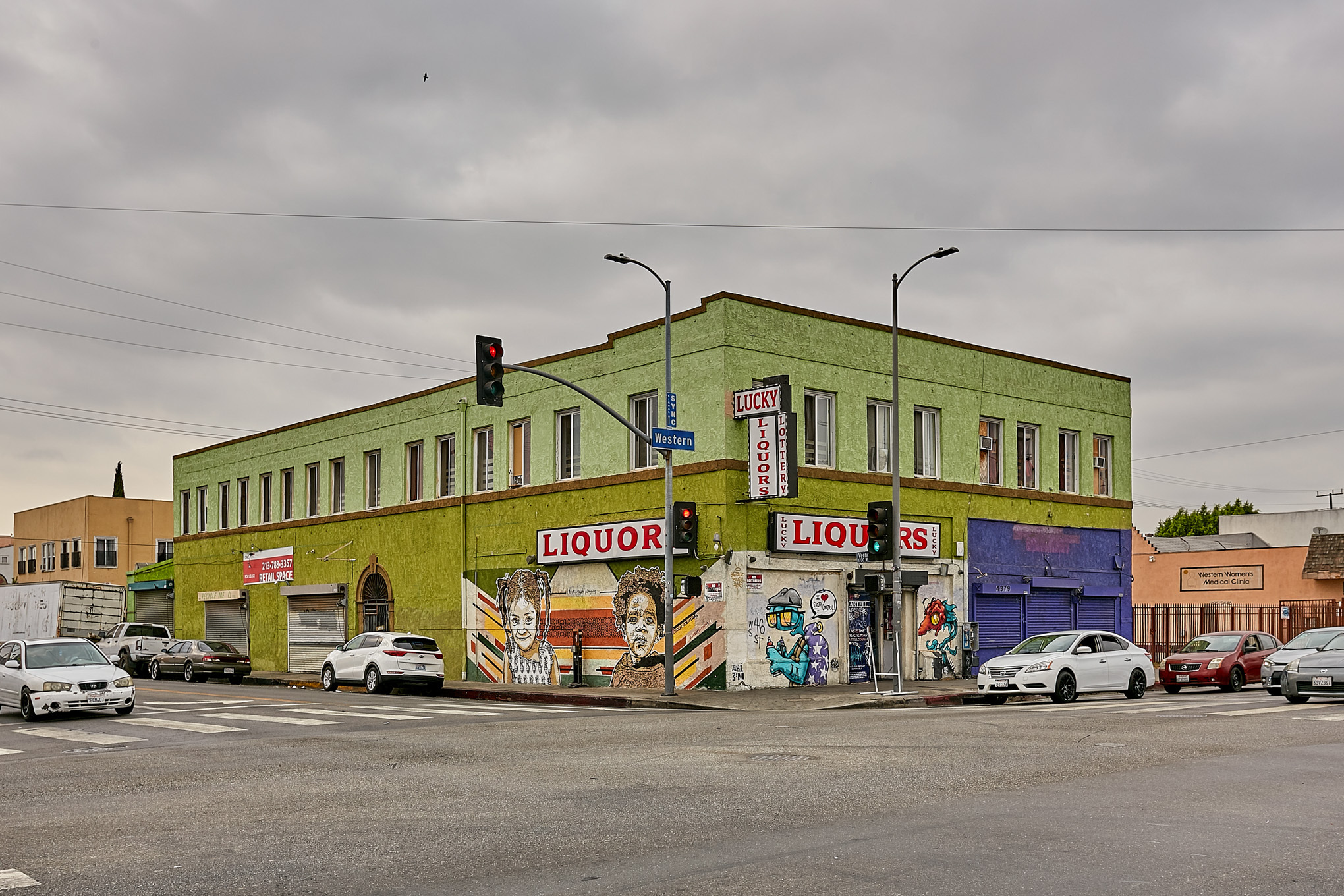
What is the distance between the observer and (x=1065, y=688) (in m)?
25.6

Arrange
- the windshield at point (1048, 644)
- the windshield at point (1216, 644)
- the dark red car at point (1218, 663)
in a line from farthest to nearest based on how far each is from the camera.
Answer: the windshield at point (1216, 644) → the dark red car at point (1218, 663) → the windshield at point (1048, 644)

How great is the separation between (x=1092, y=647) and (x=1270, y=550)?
3329 cm

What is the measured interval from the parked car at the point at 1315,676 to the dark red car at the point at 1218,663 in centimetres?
696

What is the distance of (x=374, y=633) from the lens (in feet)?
106

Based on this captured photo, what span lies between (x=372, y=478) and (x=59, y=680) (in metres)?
21.9

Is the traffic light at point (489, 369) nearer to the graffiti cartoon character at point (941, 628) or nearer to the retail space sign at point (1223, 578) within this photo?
the graffiti cartoon character at point (941, 628)

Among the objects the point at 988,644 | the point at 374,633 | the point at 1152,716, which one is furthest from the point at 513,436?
the point at 1152,716

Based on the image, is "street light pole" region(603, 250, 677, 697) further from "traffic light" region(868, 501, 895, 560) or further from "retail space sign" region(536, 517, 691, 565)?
"traffic light" region(868, 501, 895, 560)

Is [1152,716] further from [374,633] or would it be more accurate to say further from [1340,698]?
[374,633]

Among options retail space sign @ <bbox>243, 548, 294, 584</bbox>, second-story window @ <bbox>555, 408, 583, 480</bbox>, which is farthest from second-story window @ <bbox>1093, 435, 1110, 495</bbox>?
retail space sign @ <bbox>243, 548, 294, 584</bbox>

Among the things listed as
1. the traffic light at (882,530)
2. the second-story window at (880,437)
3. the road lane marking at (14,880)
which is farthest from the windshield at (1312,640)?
the road lane marking at (14,880)

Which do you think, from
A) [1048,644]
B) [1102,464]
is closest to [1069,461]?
[1102,464]

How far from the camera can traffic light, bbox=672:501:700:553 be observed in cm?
2809

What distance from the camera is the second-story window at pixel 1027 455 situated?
3700 cm
